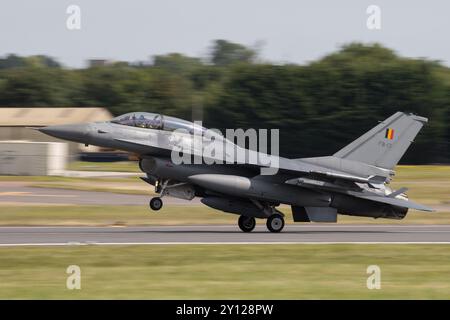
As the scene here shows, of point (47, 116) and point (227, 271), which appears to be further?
point (47, 116)

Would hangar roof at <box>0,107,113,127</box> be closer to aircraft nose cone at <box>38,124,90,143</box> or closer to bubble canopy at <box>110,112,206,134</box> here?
bubble canopy at <box>110,112,206,134</box>

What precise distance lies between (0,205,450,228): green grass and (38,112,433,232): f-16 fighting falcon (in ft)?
15.8

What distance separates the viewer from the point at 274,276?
15.4 metres

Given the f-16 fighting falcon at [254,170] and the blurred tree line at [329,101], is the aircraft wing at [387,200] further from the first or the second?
the blurred tree line at [329,101]

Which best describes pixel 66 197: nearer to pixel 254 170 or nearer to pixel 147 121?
pixel 147 121

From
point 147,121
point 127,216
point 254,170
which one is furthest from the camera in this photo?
point 127,216

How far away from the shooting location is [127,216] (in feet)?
98.3

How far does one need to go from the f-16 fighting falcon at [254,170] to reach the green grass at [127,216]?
4.83m

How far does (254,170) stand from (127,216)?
8.12 metres

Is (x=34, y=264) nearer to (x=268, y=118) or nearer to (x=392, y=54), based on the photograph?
(x=268, y=118)

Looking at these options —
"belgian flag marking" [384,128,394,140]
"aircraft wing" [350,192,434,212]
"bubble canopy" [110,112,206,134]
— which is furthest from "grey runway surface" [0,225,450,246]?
"bubble canopy" [110,112,206,134]

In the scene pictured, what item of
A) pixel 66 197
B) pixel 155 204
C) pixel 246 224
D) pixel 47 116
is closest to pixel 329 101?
pixel 47 116

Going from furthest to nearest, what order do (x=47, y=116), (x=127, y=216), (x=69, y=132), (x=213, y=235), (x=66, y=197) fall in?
(x=47, y=116)
(x=66, y=197)
(x=127, y=216)
(x=213, y=235)
(x=69, y=132)
